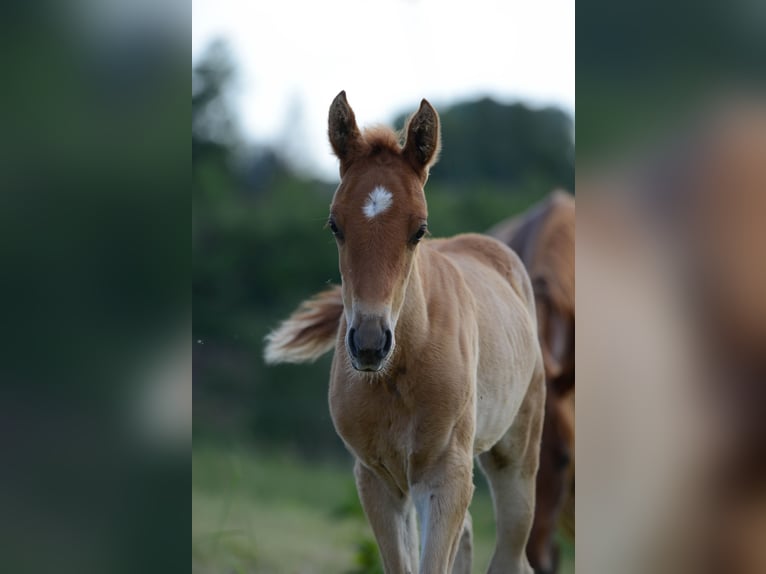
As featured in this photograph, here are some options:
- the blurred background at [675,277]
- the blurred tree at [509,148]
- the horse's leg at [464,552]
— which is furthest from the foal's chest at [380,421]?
the blurred tree at [509,148]

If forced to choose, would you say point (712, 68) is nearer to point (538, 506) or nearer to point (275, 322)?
point (538, 506)

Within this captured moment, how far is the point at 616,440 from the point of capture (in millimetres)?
1780

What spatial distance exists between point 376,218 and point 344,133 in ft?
1.37

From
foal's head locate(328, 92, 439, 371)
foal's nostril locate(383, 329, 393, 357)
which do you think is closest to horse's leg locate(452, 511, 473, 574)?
foal's head locate(328, 92, 439, 371)

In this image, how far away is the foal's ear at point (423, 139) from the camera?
10.3 ft

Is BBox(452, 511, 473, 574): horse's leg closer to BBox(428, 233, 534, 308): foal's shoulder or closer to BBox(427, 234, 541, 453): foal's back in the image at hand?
BBox(427, 234, 541, 453): foal's back

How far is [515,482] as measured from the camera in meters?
4.11

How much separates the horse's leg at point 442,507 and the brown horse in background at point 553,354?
5.81 feet

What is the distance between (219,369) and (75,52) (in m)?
6.75

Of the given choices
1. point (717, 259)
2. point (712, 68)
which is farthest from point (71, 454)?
point (712, 68)

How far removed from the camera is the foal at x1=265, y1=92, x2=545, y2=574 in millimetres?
2922

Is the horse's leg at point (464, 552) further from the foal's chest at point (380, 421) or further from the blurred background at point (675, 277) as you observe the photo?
the blurred background at point (675, 277)

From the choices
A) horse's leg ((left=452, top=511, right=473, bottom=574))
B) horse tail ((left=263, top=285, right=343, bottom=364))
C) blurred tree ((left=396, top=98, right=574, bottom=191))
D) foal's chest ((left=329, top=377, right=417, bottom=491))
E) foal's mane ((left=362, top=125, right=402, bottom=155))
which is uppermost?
blurred tree ((left=396, top=98, right=574, bottom=191))

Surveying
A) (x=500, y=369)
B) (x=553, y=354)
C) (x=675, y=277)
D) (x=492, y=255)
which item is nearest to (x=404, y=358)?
(x=500, y=369)
